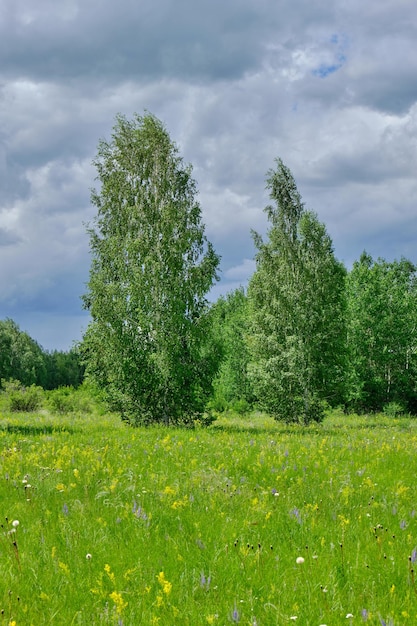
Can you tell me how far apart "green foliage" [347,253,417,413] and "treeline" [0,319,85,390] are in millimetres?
50140

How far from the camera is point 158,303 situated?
21359mm

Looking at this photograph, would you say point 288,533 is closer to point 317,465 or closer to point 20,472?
point 317,465

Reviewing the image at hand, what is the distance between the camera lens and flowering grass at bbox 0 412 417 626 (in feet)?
12.2

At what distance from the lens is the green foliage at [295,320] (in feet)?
98.8

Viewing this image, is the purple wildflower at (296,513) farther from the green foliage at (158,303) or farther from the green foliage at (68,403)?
the green foliage at (68,403)

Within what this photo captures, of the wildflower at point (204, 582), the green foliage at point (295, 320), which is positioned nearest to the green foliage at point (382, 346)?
the green foliage at point (295, 320)

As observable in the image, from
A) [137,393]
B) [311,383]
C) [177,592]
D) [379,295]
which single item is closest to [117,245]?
[137,393]

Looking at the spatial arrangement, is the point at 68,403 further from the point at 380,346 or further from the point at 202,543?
the point at 202,543

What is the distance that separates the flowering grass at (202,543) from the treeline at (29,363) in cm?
8014

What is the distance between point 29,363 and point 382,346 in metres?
74.0

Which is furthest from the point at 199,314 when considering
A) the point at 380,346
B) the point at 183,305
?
the point at 380,346

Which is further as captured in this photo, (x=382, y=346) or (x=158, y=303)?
(x=382, y=346)

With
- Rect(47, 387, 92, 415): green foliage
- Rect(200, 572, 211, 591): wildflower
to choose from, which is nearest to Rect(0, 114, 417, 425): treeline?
Rect(47, 387, 92, 415): green foliage

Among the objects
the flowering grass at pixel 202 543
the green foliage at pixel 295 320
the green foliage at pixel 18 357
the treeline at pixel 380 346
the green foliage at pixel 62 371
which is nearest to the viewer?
the flowering grass at pixel 202 543
